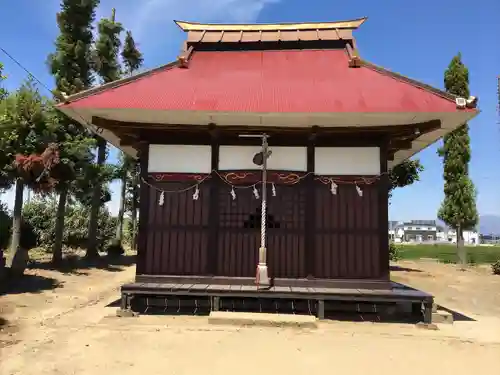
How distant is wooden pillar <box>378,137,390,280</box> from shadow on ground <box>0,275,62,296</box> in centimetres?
966

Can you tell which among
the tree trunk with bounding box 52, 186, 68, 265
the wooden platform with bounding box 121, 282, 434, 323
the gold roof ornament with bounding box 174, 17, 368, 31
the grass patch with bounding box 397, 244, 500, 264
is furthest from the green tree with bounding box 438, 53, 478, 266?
the tree trunk with bounding box 52, 186, 68, 265

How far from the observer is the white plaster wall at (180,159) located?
368 inches

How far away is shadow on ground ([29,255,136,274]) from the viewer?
51.4ft

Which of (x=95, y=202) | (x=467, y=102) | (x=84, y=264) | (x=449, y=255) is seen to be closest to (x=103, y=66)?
(x=95, y=202)

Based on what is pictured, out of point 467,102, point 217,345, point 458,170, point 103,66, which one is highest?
point 103,66

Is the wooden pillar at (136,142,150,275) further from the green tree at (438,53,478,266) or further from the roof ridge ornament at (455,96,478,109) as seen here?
the green tree at (438,53,478,266)

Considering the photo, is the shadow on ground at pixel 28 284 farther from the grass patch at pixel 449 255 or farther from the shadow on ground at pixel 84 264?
the grass patch at pixel 449 255

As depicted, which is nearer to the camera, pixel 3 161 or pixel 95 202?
pixel 3 161

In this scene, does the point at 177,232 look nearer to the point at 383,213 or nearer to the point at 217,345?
the point at 217,345

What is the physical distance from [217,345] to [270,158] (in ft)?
14.7

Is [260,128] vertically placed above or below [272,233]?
above

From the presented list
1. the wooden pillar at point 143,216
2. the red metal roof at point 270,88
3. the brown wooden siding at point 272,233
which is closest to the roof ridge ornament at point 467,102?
the red metal roof at point 270,88

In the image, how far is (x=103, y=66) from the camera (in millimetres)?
19562

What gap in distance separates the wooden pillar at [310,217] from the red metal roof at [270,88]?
1196 mm
